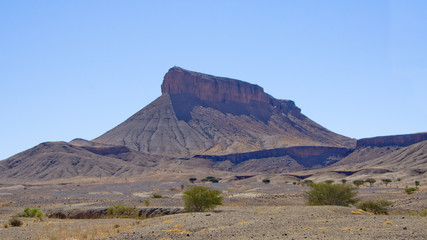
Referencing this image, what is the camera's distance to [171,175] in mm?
106438

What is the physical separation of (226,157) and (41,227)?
115151mm

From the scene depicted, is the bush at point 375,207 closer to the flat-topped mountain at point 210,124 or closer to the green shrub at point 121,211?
the green shrub at point 121,211

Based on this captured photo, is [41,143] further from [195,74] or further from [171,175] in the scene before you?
[195,74]

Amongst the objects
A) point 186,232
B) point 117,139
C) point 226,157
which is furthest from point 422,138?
point 186,232

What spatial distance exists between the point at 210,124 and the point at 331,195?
13680cm

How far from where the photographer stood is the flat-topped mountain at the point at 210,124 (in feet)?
500

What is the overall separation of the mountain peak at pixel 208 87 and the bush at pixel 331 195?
151770mm

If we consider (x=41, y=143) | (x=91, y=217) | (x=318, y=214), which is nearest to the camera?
(x=318, y=214)

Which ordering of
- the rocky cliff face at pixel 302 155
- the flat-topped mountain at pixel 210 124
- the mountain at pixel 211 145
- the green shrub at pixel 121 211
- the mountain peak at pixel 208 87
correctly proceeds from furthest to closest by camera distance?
the mountain peak at pixel 208 87, the flat-topped mountain at pixel 210 124, the rocky cliff face at pixel 302 155, the mountain at pixel 211 145, the green shrub at pixel 121 211

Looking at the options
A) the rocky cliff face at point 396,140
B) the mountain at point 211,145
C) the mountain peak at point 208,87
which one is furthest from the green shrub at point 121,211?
the mountain peak at point 208,87

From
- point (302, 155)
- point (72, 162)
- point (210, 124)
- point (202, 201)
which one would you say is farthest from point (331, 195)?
point (210, 124)

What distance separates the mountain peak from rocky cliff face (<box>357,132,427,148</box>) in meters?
57.5

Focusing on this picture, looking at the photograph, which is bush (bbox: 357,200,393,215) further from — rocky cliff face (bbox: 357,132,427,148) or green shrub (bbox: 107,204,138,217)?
rocky cliff face (bbox: 357,132,427,148)

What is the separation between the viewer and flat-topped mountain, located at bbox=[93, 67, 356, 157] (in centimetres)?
15225
